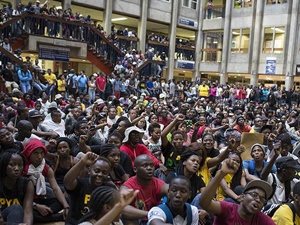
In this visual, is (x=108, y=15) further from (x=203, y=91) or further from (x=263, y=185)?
(x=263, y=185)

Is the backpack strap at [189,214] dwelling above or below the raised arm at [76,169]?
below

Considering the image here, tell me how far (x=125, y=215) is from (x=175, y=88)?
55.8 feet

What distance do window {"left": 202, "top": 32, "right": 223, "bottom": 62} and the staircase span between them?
11.5 m

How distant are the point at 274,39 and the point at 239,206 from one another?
24.2m

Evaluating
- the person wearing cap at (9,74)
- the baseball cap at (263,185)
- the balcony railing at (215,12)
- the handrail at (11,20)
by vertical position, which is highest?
the balcony railing at (215,12)

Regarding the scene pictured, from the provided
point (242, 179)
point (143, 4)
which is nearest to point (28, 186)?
point (242, 179)

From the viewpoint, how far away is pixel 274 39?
82.1 feet

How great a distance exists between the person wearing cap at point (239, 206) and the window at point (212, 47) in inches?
1032

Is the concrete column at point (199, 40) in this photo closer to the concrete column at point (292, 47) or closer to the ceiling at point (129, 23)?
the ceiling at point (129, 23)

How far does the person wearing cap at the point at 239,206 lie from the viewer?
2.91 metres

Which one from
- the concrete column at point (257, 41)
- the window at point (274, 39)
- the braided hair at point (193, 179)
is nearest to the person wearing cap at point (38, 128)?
the braided hair at point (193, 179)

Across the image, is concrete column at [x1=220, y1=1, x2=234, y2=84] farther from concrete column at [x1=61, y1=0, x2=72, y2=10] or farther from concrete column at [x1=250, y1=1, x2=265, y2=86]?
concrete column at [x1=61, y1=0, x2=72, y2=10]

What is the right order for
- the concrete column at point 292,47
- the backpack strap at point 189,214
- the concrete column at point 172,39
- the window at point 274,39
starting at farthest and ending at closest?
the concrete column at point 172,39, the window at point 274,39, the concrete column at point 292,47, the backpack strap at point 189,214

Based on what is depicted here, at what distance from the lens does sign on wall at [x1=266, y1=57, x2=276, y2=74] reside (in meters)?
24.7
